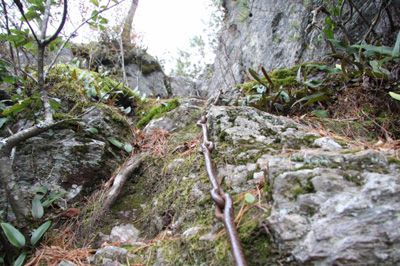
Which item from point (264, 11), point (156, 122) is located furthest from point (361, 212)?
point (264, 11)

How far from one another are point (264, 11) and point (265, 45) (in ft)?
2.24

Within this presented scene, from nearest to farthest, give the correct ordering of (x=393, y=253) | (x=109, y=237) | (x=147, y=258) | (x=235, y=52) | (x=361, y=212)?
(x=393, y=253) → (x=361, y=212) → (x=147, y=258) → (x=109, y=237) → (x=235, y=52)

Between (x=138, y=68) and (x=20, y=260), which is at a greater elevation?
(x=138, y=68)

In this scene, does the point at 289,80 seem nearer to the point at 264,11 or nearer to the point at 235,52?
the point at 264,11

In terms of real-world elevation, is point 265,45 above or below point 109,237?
above

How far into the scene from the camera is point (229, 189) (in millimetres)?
1509

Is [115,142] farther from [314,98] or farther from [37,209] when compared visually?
[314,98]

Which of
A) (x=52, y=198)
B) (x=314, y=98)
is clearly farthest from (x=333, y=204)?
(x=52, y=198)

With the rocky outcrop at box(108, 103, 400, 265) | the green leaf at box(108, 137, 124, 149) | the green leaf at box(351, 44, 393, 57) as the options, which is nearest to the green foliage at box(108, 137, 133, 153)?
the green leaf at box(108, 137, 124, 149)

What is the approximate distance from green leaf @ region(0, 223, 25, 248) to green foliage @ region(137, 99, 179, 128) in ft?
6.12

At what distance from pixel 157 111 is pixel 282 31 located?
222 centimetres

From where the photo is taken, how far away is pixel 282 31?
14.6ft

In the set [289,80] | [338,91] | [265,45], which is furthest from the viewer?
[265,45]

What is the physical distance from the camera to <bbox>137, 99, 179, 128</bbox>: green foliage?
3.46 m
